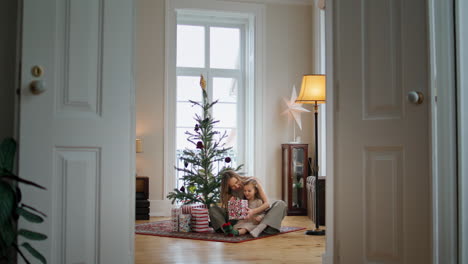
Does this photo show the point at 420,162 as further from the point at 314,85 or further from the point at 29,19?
the point at 314,85

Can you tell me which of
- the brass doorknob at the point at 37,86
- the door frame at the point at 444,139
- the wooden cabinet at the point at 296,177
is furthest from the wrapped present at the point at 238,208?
the brass doorknob at the point at 37,86

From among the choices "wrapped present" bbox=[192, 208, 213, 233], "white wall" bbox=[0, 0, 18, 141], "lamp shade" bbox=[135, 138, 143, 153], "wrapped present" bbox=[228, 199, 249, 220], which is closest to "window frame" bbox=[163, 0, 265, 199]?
"lamp shade" bbox=[135, 138, 143, 153]

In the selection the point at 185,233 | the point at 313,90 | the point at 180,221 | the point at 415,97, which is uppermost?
the point at 313,90

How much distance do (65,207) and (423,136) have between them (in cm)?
156

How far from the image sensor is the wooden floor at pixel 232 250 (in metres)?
3.26

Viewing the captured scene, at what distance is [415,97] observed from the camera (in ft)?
6.57

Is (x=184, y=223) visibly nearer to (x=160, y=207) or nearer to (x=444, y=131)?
(x=160, y=207)

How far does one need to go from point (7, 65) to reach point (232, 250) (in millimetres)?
2203

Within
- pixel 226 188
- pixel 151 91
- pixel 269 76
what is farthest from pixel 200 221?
pixel 269 76

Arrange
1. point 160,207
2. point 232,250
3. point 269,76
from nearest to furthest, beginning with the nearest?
point 232,250
point 160,207
point 269,76

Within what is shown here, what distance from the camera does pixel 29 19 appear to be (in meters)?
1.96

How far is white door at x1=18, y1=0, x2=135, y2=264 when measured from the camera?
1941 mm

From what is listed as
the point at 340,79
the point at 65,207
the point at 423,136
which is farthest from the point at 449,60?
the point at 65,207

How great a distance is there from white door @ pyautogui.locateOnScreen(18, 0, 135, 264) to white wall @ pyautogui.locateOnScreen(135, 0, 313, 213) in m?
3.76
